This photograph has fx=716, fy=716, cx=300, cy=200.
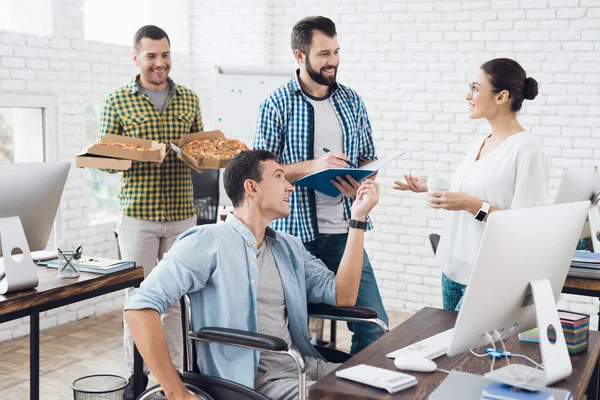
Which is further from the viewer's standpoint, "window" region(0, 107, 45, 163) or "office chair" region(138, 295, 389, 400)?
"window" region(0, 107, 45, 163)

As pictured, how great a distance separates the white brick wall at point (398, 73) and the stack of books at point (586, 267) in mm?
1946

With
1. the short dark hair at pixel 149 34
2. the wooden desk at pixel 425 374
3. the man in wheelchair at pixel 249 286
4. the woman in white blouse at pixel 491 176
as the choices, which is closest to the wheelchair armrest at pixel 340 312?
the man in wheelchair at pixel 249 286

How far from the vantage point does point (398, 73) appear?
17.4 ft

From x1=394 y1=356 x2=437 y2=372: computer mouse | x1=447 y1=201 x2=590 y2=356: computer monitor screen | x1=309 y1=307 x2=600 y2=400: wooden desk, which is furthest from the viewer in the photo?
x1=394 y1=356 x2=437 y2=372: computer mouse

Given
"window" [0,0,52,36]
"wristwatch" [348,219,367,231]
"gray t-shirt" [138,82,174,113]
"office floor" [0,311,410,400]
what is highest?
"window" [0,0,52,36]

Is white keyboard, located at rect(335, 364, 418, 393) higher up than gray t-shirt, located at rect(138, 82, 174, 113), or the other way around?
gray t-shirt, located at rect(138, 82, 174, 113)

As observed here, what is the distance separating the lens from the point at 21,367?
4.04m

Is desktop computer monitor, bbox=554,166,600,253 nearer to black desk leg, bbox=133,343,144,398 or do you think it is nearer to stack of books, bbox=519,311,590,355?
stack of books, bbox=519,311,590,355

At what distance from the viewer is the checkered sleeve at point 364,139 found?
3201mm

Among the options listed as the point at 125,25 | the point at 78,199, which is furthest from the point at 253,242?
the point at 125,25

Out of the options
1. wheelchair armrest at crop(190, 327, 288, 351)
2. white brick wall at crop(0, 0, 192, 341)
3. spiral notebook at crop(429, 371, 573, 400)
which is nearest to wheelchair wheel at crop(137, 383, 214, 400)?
wheelchair armrest at crop(190, 327, 288, 351)

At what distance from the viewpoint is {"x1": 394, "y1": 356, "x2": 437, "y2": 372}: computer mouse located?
1.81 meters

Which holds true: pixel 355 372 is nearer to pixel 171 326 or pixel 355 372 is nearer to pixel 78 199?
pixel 171 326

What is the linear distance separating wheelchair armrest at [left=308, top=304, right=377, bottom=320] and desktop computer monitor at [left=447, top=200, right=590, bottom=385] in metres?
0.67
